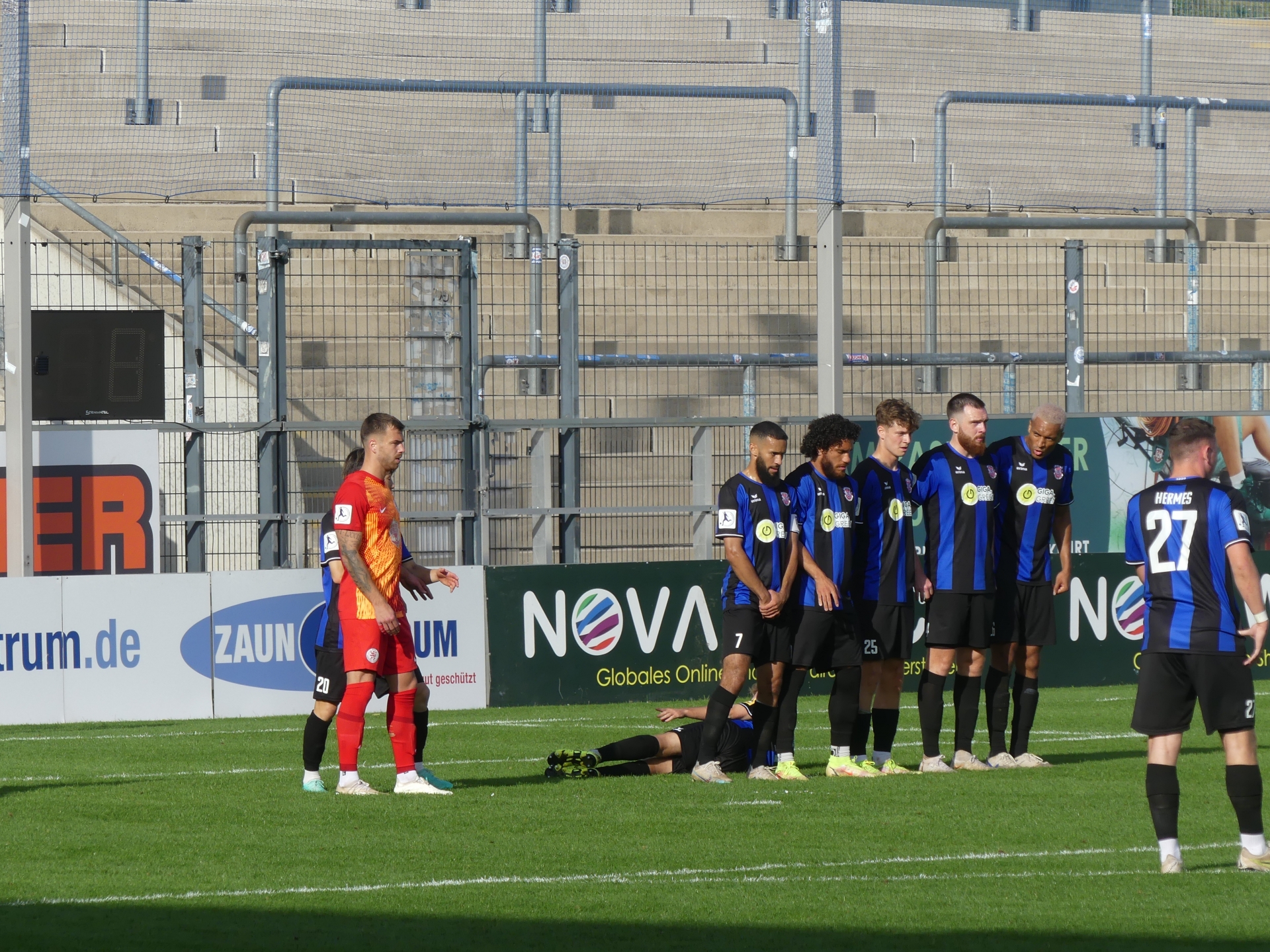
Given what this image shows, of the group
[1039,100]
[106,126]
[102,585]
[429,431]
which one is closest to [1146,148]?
[1039,100]

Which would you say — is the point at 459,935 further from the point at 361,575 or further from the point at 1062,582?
the point at 1062,582

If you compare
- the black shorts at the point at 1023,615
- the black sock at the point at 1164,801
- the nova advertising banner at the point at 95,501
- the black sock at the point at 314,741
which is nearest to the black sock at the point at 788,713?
the black shorts at the point at 1023,615

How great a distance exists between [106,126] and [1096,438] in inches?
388

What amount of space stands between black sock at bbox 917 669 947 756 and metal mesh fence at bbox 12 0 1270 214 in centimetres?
635

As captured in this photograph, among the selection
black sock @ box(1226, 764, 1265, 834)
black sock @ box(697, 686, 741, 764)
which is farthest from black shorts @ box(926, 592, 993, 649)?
black sock @ box(1226, 764, 1265, 834)

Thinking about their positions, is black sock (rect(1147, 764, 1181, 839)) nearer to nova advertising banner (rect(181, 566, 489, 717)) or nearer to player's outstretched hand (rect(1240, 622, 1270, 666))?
player's outstretched hand (rect(1240, 622, 1270, 666))

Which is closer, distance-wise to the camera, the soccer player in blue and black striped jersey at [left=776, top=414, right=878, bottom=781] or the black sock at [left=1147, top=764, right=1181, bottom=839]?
the black sock at [left=1147, top=764, right=1181, bottom=839]

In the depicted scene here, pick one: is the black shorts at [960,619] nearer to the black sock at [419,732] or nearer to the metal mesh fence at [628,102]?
the black sock at [419,732]

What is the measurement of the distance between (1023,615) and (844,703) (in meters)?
1.36

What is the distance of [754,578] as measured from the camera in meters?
9.74

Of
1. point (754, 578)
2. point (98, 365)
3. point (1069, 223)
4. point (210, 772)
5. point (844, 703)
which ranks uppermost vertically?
point (1069, 223)

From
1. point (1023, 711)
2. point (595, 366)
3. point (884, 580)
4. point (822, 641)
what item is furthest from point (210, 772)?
point (595, 366)

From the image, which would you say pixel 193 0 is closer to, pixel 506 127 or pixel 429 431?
pixel 506 127

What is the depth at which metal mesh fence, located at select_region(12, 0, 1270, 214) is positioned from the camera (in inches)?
731
